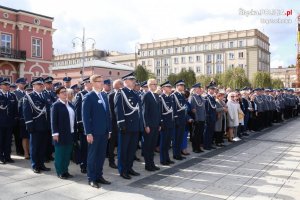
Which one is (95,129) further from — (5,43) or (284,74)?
(284,74)

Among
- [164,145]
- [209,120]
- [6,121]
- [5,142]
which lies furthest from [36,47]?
[164,145]

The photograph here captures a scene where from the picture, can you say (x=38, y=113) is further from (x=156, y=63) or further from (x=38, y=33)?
(x=156, y=63)

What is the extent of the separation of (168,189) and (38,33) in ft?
91.9

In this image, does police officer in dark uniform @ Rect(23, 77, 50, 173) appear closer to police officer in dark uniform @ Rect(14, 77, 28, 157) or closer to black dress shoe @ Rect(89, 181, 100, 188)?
police officer in dark uniform @ Rect(14, 77, 28, 157)

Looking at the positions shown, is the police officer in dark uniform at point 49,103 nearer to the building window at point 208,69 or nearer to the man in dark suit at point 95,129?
the man in dark suit at point 95,129

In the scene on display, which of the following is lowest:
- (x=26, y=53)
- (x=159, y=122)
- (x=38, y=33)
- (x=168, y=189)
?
(x=168, y=189)

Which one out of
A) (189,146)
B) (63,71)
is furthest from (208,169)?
(63,71)

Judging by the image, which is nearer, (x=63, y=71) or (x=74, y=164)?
(x=74, y=164)

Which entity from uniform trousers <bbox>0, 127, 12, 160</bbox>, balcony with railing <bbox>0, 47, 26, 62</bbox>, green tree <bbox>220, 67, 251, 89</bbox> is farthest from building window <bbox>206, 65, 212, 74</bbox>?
uniform trousers <bbox>0, 127, 12, 160</bbox>

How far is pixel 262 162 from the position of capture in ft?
26.3

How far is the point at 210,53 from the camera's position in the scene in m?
86.2

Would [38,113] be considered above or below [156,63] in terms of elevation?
below

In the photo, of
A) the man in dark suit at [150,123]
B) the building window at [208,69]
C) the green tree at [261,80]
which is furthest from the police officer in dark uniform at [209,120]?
the building window at [208,69]

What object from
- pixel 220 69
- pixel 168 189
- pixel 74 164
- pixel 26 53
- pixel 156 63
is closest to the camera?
pixel 168 189
